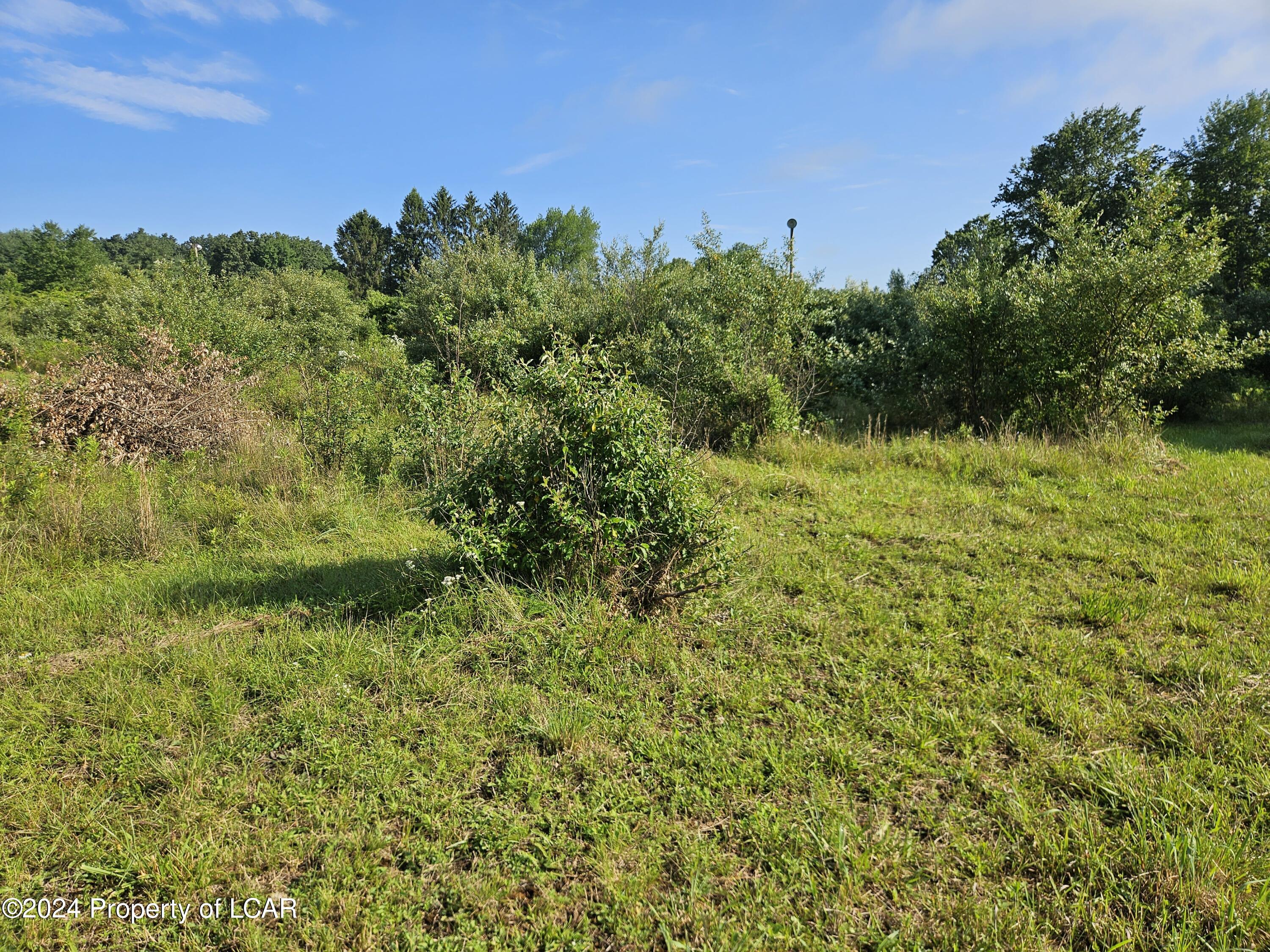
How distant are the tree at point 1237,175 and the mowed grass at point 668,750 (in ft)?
71.8

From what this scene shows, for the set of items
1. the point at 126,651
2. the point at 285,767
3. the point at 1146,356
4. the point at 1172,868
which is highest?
the point at 1146,356

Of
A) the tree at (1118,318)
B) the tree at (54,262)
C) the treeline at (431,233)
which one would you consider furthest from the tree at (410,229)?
the tree at (1118,318)

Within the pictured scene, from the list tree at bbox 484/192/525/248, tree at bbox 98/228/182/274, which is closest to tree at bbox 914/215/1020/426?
tree at bbox 484/192/525/248

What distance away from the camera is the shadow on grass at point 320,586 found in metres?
4.17

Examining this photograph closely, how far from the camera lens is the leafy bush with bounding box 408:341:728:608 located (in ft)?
12.3

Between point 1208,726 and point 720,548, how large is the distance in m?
2.38

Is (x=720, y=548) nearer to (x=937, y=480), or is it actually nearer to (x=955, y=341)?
(x=937, y=480)

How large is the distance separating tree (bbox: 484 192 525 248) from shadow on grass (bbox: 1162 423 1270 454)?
44.6m

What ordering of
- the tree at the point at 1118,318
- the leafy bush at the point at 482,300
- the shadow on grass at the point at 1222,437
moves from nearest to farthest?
1. the tree at the point at 1118,318
2. the shadow on grass at the point at 1222,437
3. the leafy bush at the point at 482,300

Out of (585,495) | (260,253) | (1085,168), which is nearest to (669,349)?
(585,495)

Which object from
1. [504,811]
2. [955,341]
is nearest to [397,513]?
[504,811]

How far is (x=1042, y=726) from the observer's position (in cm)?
290

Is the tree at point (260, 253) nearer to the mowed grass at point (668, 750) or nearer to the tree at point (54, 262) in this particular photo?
the tree at point (54, 262)

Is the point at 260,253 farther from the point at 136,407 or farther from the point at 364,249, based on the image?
the point at 136,407
